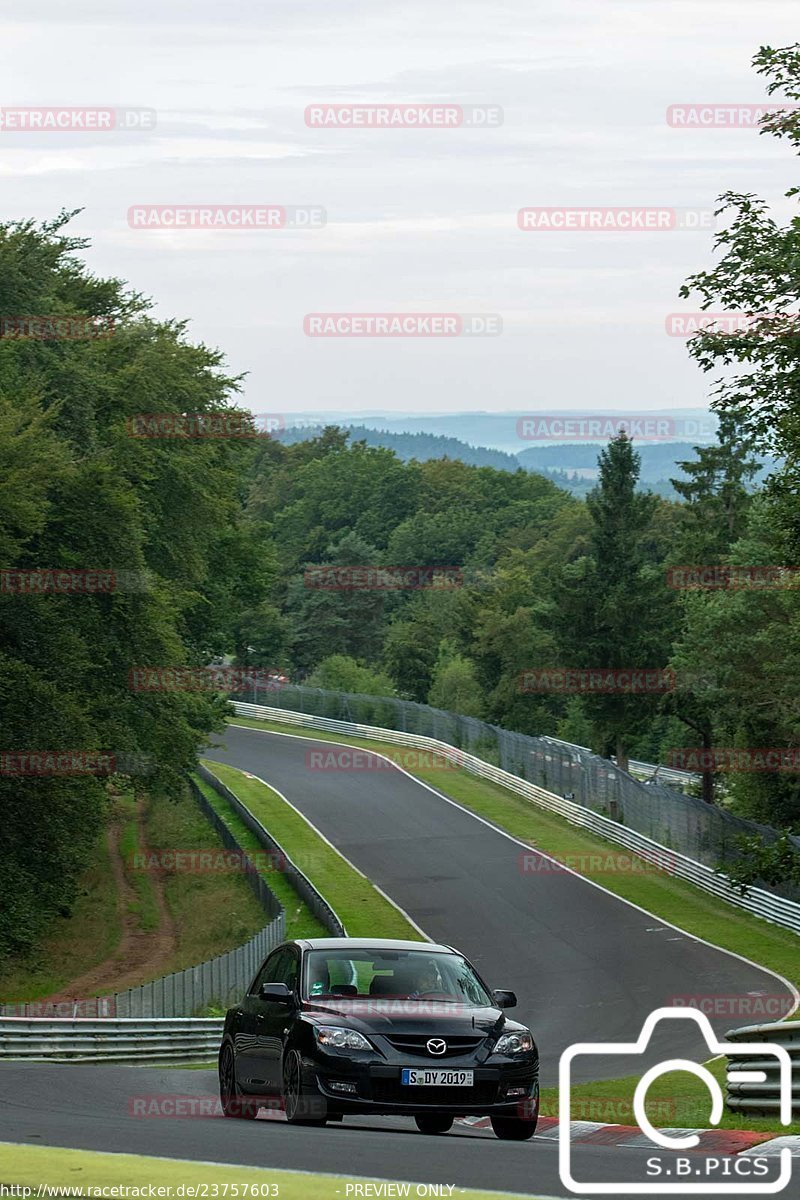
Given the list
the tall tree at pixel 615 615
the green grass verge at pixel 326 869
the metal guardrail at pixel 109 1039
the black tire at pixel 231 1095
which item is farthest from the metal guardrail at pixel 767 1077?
the tall tree at pixel 615 615

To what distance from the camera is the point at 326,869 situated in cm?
4766

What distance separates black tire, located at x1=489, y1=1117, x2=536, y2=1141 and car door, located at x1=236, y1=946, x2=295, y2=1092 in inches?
64.5

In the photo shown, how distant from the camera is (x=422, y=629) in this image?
4761 inches

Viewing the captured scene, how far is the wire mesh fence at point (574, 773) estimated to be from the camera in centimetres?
4891

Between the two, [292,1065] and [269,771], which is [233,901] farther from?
[292,1065]

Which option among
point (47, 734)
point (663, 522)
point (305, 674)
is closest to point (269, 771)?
point (47, 734)

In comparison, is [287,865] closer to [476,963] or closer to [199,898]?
[199,898]

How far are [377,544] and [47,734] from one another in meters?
136

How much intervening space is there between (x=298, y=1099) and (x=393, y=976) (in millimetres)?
1298

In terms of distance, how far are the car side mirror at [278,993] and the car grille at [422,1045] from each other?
1195 mm

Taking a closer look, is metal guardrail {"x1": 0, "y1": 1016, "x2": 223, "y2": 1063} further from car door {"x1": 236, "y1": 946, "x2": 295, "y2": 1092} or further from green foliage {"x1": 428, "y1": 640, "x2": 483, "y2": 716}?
green foliage {"x1": 428, "y1": 640, "x2": 483, "y2": 716}

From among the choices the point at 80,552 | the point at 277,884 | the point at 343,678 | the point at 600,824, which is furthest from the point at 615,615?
the point at 80,552

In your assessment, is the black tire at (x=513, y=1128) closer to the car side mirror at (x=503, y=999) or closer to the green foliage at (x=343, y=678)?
the car side mirror at (x=503, y=999)

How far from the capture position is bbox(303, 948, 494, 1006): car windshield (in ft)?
41.6
